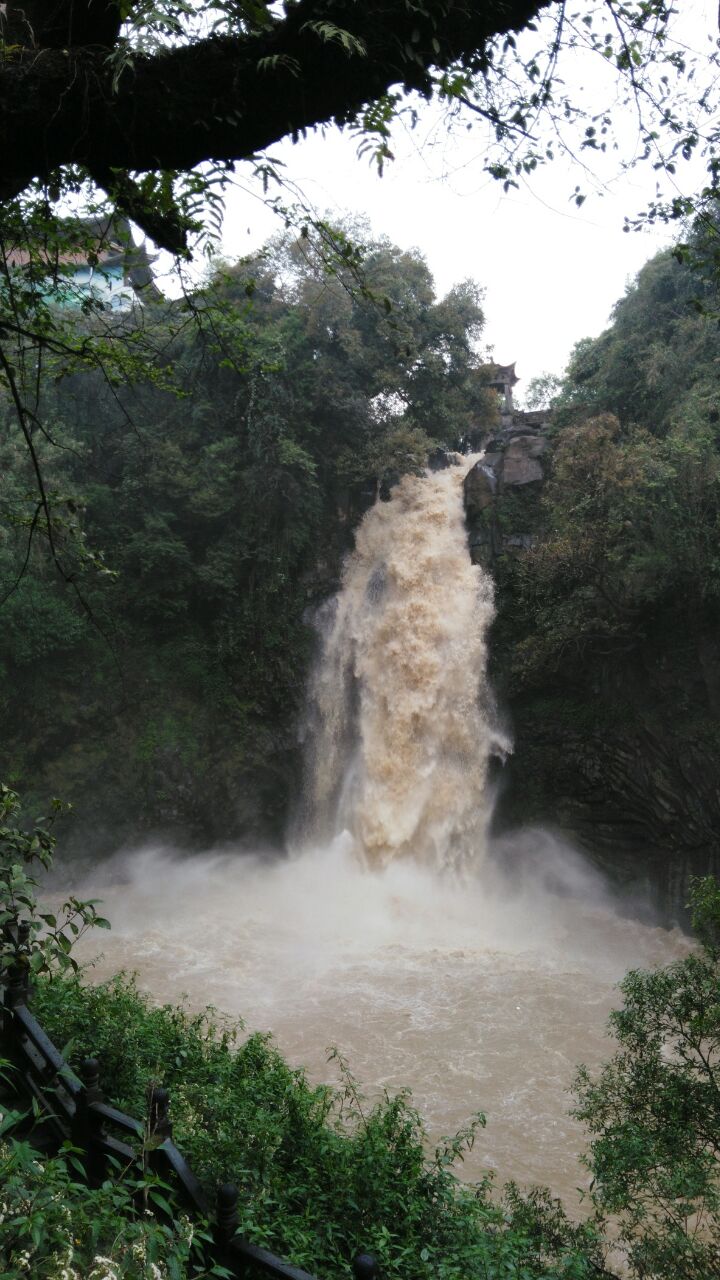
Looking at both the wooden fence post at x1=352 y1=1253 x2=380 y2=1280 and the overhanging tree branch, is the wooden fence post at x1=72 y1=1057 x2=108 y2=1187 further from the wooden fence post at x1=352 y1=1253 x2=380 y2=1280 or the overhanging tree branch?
the overhanging tree branch

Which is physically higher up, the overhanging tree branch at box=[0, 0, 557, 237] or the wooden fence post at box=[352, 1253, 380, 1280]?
the overhanging tree branch at box=[0, 0, 557, 237]

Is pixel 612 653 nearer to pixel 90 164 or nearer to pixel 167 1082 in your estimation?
pixel 167 1082

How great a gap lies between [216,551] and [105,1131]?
1326 cm

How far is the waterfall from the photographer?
14930 mm

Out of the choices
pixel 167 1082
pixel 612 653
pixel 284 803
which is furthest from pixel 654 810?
pixel 167 1082

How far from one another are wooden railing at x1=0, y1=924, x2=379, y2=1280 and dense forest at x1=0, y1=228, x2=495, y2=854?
11575mm

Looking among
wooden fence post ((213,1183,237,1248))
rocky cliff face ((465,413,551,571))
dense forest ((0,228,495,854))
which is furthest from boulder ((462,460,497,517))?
wooden fence post ((213,1183,237,1248))

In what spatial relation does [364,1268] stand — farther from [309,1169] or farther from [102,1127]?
[309,1169]

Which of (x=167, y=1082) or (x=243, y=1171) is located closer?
(x=243, y=1171)

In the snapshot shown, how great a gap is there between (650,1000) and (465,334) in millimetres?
14586

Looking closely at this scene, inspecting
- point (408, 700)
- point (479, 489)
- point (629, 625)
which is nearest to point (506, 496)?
point (479, 489)

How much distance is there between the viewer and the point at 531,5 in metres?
2.80

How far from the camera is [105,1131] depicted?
357cm

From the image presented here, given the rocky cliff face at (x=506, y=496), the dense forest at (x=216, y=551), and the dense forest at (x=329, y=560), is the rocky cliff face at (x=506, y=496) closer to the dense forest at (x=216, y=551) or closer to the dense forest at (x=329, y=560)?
the dense forest at (x=329, y=560)
